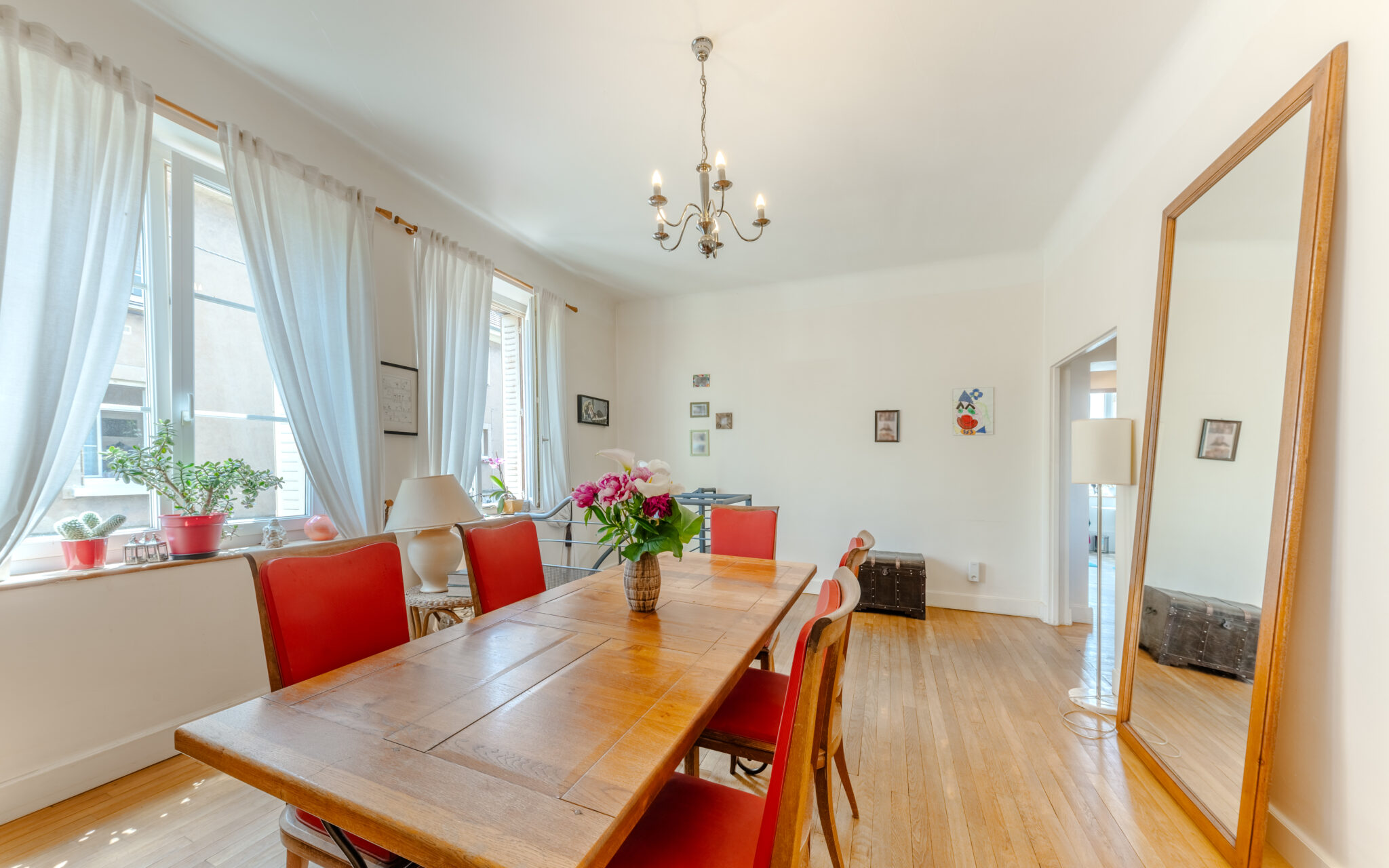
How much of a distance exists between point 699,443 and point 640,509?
3689 millimetres

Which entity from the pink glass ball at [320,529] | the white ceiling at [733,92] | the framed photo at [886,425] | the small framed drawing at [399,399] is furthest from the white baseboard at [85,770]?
the framed photo at [886,425]

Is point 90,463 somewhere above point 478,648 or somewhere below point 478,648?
above

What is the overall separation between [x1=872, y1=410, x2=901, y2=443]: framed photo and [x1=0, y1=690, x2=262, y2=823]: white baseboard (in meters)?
4.50

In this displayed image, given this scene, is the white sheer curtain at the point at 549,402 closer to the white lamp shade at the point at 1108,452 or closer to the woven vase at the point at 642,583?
the woven vase at the point at 642,583

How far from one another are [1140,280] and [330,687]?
3.43 metres

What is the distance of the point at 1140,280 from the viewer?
248 cm

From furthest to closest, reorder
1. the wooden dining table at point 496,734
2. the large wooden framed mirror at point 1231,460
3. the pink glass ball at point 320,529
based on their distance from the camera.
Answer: the pink glass ball at point 320,529
the large wooden framed mirror at point 1231,460
the wooden dining table at point 496,734

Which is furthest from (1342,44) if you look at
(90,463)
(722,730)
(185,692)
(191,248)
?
(185,692)

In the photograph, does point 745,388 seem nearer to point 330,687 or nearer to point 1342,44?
point 1342,44

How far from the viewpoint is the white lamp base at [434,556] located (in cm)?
260

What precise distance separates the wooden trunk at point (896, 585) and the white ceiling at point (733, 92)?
256 cm

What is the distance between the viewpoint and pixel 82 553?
73.0 inches

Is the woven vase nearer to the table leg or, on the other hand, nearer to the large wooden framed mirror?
the table leg

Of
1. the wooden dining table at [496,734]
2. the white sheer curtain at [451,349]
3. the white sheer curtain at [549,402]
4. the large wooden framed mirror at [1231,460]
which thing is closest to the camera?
the wooden dining table at [496,734]
